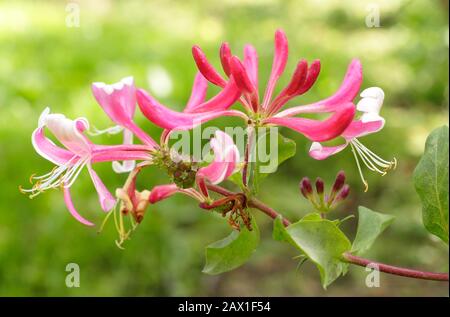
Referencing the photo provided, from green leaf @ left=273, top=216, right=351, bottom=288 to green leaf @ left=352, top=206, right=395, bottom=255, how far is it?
2.2 inches

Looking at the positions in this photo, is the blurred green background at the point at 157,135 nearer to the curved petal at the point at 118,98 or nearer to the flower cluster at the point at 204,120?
the flower cluster at the point at 204,120

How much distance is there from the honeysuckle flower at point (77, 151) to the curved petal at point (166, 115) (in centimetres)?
6

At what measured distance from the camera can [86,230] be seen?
1.82 m

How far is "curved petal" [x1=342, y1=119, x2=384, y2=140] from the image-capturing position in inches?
21.9

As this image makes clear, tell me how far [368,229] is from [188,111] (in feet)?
0.75

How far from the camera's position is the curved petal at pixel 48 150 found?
1.94 feet

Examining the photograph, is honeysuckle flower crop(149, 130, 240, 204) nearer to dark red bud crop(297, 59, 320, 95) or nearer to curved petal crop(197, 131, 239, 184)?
curved petal crop(197, 131, 239, 184)

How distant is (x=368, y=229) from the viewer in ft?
2.20

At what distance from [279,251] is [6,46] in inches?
66.3
